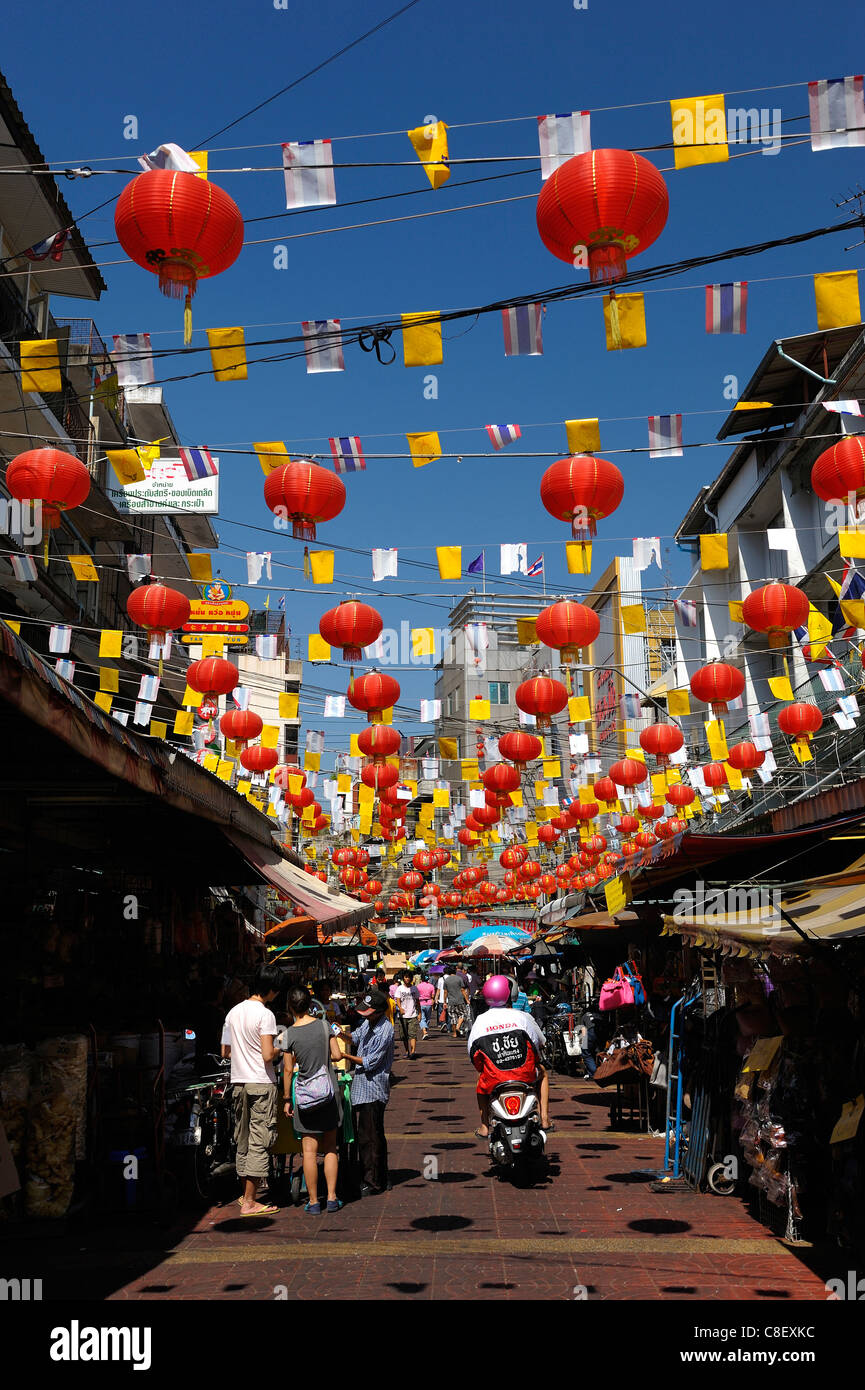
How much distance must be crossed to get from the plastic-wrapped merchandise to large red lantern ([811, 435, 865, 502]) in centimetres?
862

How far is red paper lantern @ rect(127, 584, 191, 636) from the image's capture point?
42.4 ft

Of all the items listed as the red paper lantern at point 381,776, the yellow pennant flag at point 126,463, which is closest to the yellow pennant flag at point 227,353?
the yellow pennant flag at point 126,463

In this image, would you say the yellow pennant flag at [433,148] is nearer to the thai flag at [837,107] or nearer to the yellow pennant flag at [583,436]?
the thai flag at [837,107]

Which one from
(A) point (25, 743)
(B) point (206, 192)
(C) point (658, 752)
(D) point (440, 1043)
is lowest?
(D) point (440, 1043)

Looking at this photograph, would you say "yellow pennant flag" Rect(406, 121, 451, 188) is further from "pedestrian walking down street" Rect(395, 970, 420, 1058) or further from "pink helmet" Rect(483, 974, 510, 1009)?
"pedestrian walking down street" Rect(395, 970, 420, 1058)

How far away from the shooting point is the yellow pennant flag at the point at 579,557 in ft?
35.6

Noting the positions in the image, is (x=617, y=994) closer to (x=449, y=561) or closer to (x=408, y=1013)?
(x=449, y=561)

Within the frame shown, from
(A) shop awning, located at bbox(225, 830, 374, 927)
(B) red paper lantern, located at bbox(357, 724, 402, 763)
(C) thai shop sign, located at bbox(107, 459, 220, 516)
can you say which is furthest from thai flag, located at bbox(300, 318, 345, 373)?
(C) thai shop sign, located at bbox(107, 459, 220, 516)

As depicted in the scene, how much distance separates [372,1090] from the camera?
9.91 meters
